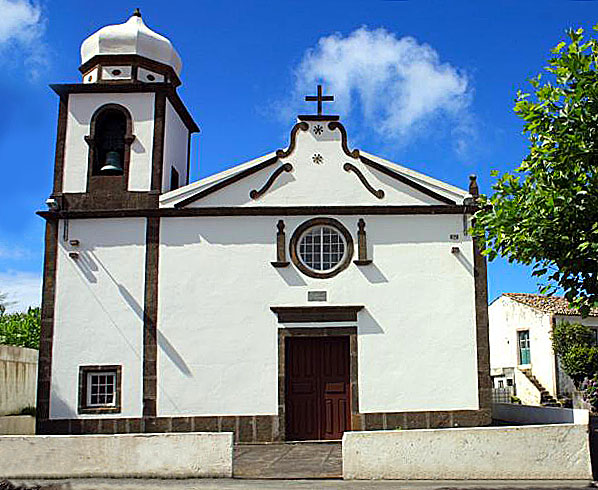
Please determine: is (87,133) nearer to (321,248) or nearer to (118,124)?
(118,124)

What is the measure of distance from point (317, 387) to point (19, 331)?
2308 centimetres

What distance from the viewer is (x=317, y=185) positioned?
17.0 m

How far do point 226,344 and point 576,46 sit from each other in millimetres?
9325

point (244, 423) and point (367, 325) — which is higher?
point (367, 325)

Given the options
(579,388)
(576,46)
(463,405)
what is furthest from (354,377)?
(579,388)

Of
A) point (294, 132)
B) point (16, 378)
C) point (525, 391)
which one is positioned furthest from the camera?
point (525, 391)

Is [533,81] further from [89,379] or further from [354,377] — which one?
[89,379]

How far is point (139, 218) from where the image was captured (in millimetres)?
16922

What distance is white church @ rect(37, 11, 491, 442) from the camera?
16.2 metres

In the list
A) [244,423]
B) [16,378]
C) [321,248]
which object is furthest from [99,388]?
[321,248]

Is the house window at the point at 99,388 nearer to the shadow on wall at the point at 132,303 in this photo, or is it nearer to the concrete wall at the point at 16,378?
the shadow on wall at the point at 132,303

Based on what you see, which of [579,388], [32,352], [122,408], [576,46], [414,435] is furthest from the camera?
[579,388]

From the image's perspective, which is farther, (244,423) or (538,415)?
(538,415)

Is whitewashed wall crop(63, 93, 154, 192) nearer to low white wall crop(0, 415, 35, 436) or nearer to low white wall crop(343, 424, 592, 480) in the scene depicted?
low white wall crop(0, 415, 35, 436)
